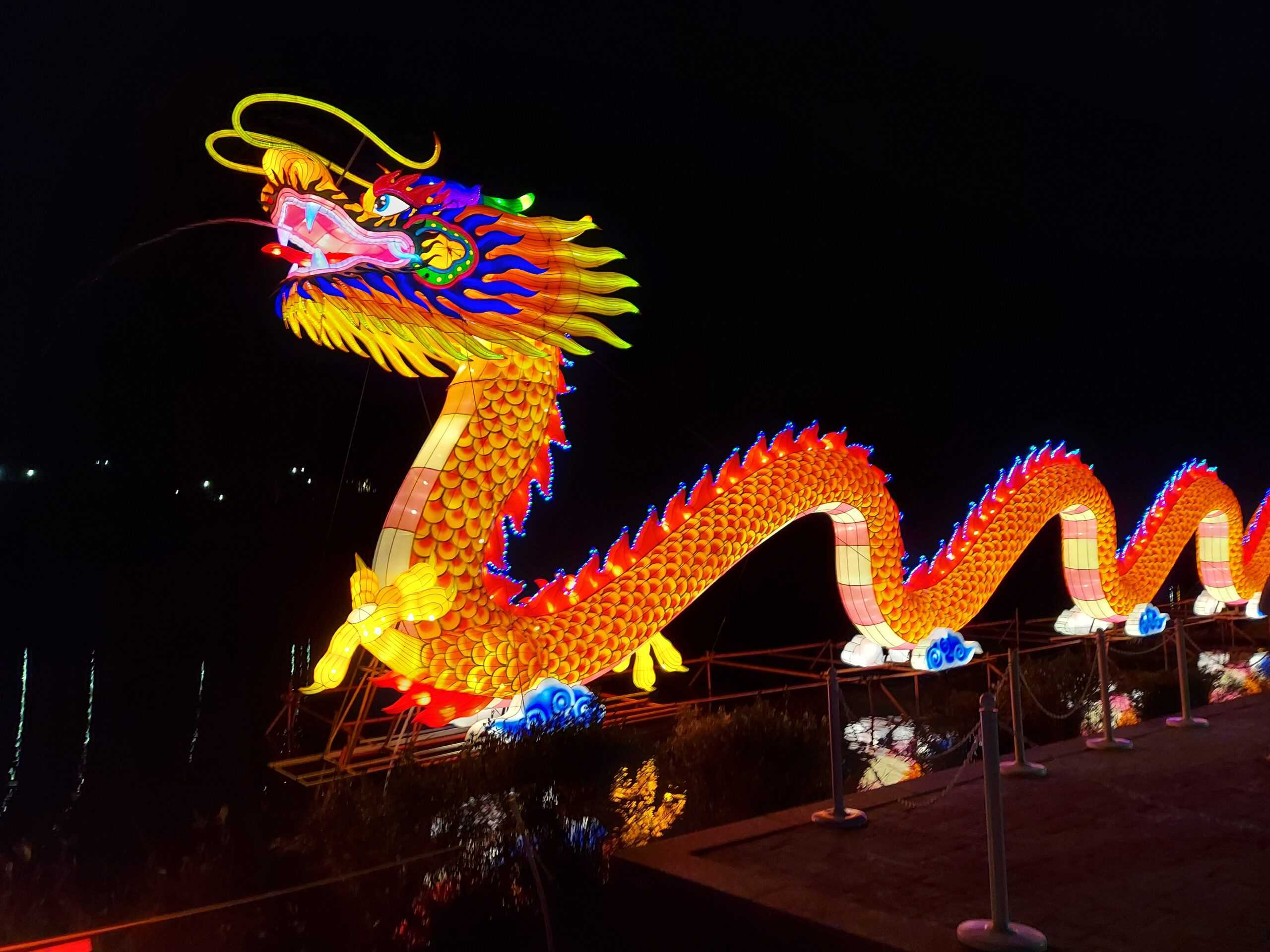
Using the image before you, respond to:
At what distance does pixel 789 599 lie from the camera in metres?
24.8

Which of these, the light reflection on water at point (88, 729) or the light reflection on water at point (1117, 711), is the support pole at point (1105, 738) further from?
the light reflection on water at point (88, 729)

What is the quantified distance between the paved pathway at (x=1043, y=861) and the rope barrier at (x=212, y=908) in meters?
1.30

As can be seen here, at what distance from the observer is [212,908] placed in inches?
179

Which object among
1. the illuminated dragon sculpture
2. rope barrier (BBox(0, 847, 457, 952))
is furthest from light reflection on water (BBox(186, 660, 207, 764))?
rope barrier (BBox(0, 847, 457, 952))

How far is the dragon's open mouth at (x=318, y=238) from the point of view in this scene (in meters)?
6.90

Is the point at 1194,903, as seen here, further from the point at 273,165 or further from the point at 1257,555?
the point at 1257,555

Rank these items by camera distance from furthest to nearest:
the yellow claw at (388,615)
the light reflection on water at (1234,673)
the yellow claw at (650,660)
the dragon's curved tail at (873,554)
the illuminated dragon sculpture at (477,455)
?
the light reflection on water at (1234,673), the yellow claw at (650,660), the dragon's curved tail at (873,554), the illuminated dragon sculpture at (477,455), the yellow claw at (388,615)

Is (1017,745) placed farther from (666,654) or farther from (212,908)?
(212,908)

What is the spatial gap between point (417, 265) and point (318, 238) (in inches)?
30.4

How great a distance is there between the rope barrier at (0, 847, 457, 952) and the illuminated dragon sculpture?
186 cm

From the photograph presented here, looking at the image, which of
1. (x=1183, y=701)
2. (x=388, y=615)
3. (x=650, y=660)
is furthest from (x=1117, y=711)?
(x=388, y=615)

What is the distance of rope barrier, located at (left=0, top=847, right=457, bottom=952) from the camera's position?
4.00 m

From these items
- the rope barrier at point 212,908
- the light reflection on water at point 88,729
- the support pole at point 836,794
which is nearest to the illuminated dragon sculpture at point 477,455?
the rope barrier at point 212,908

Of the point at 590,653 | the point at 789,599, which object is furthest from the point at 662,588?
the point at 789,599
